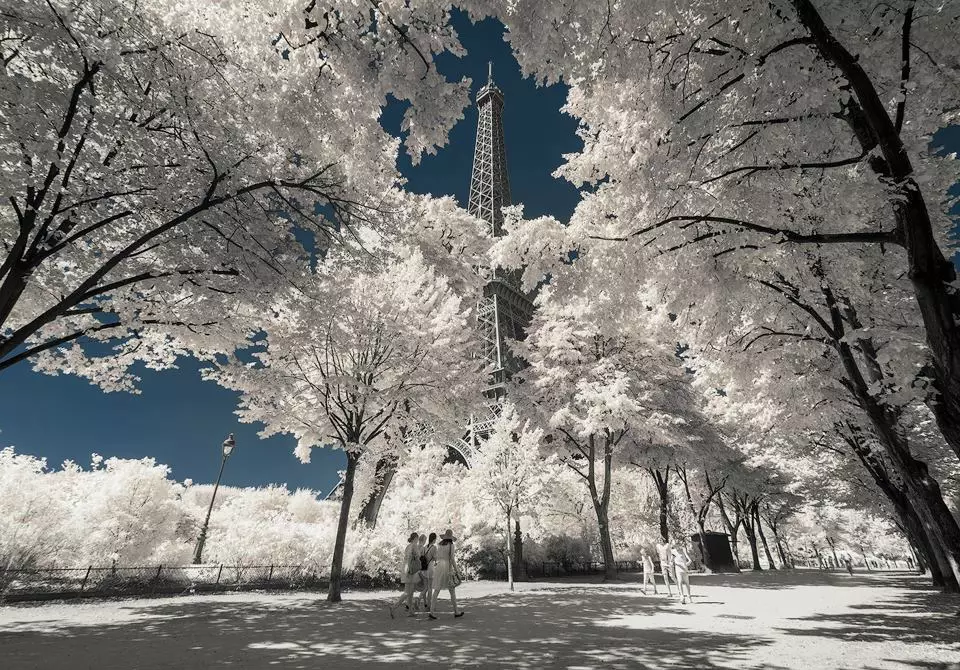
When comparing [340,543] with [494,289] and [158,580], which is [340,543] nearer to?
[158,580]

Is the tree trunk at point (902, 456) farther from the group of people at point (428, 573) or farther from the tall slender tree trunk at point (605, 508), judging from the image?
the tall slender tree trunk at point (605, 508)

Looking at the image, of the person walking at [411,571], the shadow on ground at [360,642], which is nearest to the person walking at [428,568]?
the person walking at [411,571]

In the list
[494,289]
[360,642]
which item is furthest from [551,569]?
[494,289]

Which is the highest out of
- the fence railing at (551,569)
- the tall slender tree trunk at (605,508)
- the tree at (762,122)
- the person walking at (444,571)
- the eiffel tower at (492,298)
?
the eiffel tower at (492,298)

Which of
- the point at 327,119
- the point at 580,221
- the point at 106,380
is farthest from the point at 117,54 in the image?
the point at 106,380

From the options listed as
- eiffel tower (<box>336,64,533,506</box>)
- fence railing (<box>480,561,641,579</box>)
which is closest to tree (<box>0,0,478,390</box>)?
eiffel tower (<box>336,64,533,506</box>)

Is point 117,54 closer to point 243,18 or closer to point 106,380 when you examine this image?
point 243,18

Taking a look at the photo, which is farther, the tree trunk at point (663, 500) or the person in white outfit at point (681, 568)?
the tree trunk at point (663, 500)
